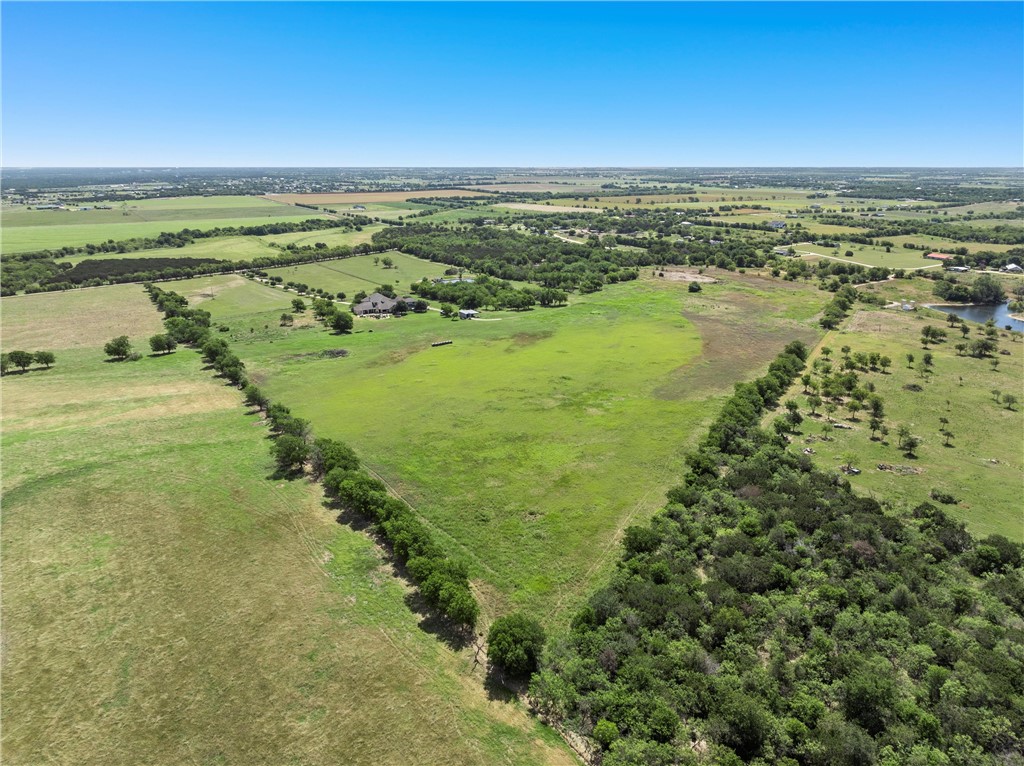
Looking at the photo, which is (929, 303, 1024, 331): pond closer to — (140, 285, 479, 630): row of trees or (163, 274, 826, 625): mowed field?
(163, 274, 826, 625): mowed field

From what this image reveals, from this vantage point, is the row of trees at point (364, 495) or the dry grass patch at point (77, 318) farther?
the dry grass patch at point (77, 318)

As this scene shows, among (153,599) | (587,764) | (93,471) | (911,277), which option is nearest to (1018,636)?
(587,764)

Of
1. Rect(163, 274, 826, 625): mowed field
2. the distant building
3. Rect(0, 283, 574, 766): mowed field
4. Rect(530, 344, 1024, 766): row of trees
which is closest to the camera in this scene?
Rect(530, 344, 1024, 766): row of trees

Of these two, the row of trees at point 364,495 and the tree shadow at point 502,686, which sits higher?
the row of trees at point 364,495

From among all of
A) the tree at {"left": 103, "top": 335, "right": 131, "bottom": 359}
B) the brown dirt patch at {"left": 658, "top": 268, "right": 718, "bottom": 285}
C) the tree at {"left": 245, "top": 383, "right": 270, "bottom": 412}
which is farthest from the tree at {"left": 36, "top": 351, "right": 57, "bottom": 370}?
the brown dirt patch at {"left": 658, "top": 268, "right": 718, "bottom": 285}

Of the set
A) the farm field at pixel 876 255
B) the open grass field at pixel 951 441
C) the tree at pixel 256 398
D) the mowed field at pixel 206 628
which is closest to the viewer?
the mowed field at pixel 206 628

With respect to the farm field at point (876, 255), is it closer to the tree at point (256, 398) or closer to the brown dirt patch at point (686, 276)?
the brown dirt patch at point (686, 276)

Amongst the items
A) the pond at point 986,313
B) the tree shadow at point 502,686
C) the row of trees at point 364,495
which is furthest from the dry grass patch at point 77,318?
the pond at point 986,313

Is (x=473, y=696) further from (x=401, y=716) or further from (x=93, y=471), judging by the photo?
(x=93, y=471)
